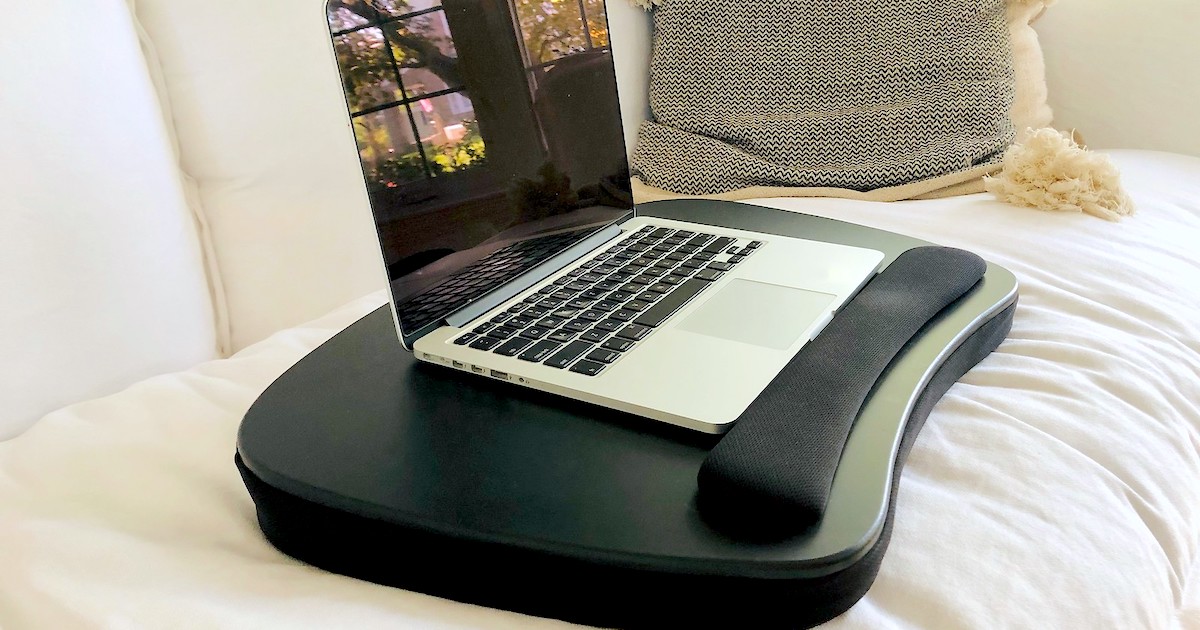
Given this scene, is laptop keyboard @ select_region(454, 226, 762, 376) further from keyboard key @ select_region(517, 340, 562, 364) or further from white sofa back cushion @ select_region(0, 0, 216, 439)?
white sofa back cushion @ select_region(0, 0, 216, 439)

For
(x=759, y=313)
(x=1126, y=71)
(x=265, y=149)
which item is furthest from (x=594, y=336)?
(x=1126, y=71)

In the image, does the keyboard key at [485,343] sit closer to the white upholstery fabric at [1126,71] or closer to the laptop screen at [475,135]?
the laptop screen at [475,135]

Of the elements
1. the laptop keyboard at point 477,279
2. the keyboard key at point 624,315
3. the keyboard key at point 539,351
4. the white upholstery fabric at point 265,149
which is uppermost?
the white upholstery fabric at point 265,149

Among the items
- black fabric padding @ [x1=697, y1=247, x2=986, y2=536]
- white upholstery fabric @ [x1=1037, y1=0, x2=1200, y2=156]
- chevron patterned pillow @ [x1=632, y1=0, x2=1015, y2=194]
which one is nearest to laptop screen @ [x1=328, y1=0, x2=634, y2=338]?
black fabric padding @ [x1=697, y1=247, x2=986, y2=536]

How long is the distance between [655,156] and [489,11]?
22.1 inches

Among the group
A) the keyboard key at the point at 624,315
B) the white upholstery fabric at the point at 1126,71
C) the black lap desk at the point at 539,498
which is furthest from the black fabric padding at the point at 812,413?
the white upholstery fabric at the point at 1126,71

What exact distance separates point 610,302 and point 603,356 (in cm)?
9

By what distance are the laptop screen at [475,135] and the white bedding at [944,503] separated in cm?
18

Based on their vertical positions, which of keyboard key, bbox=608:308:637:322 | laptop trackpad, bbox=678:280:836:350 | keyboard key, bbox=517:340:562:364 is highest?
keyboard key, bbox=517:340:562:364

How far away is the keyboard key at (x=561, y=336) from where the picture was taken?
0.55 m

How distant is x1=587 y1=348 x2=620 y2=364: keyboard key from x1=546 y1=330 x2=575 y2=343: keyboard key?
0.09 feet

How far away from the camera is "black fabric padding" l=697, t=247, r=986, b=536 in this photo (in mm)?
389

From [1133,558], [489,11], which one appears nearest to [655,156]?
[489,11]

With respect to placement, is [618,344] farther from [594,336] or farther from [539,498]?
[539,498]
